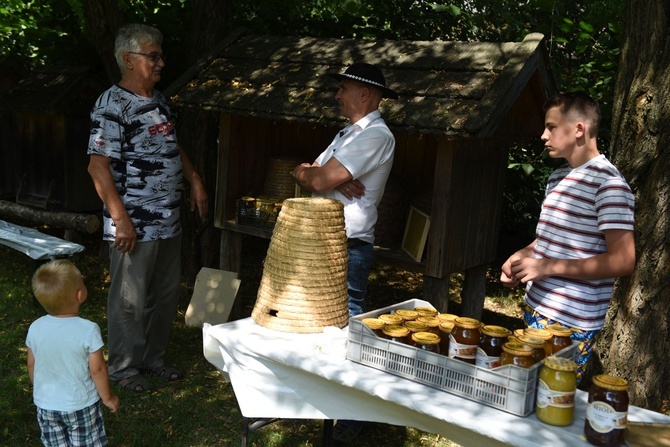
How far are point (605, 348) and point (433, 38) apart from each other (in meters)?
4.67

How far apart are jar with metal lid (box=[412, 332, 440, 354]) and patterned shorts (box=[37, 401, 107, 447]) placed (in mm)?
1517

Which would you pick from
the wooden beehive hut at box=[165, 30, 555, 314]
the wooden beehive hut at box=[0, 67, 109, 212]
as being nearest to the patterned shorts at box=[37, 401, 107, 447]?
the wooden beehive hut at box=[165, 30, 555, 314]

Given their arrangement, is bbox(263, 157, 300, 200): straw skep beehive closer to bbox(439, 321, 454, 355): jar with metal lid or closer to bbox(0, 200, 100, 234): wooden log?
bbox(0, 200, 100, 234): wooden log

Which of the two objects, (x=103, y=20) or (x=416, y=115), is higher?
(x=103, y=20)

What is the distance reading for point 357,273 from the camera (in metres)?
3.95

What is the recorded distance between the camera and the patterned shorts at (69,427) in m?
2.94

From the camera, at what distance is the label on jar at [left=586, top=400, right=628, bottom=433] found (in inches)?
83.4

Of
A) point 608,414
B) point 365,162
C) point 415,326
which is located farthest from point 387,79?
point 608,414

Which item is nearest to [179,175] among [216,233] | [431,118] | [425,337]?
[431,118]

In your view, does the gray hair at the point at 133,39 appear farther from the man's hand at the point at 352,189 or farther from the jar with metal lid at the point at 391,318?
the jar with metal lid at the point at 391,318

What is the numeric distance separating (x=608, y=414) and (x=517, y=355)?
1.15 ft

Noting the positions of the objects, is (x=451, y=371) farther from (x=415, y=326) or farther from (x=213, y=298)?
(x=213, y=298)

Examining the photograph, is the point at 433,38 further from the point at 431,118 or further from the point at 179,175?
the point at 179,175

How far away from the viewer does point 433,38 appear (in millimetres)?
7980
